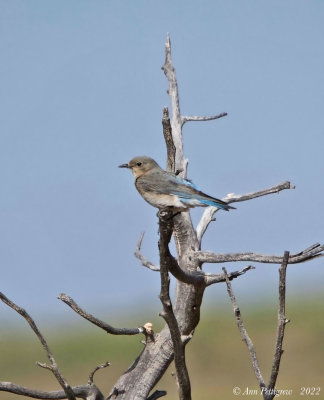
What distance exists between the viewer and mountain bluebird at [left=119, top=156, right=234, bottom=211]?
27.5ft

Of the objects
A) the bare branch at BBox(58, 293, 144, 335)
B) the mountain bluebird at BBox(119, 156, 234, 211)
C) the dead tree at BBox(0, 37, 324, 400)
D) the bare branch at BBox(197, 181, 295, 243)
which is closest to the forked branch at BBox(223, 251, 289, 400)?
the dead tree at BBox(0, 37, 324, 400)

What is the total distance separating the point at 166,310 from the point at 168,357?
1.73 m

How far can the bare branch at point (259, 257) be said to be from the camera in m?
7.18

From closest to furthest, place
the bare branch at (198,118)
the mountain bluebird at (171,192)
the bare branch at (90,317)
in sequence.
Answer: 1. the bare branch at (90,317)
2. the mountain bluebird at (171,192)
3. the bare branch at (198,118)

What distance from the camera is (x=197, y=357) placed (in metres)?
20.5

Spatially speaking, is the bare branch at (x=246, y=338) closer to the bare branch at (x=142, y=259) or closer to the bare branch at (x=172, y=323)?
the bare branch at (x=172, y=323)

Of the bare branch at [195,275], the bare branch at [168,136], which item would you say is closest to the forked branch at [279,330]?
the bare branch at [195,275]

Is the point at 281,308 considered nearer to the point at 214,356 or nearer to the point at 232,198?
A: the point at 232,198

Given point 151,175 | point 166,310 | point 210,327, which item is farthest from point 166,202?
point 210,327

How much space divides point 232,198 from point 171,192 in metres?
1.21

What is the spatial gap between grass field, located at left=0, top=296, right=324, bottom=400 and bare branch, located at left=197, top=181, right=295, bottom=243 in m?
5.94

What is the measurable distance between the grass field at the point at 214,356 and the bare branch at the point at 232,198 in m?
5.94

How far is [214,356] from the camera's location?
2109cm

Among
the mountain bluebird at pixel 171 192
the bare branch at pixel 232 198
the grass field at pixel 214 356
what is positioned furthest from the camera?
the grass field at pixel 214 356
